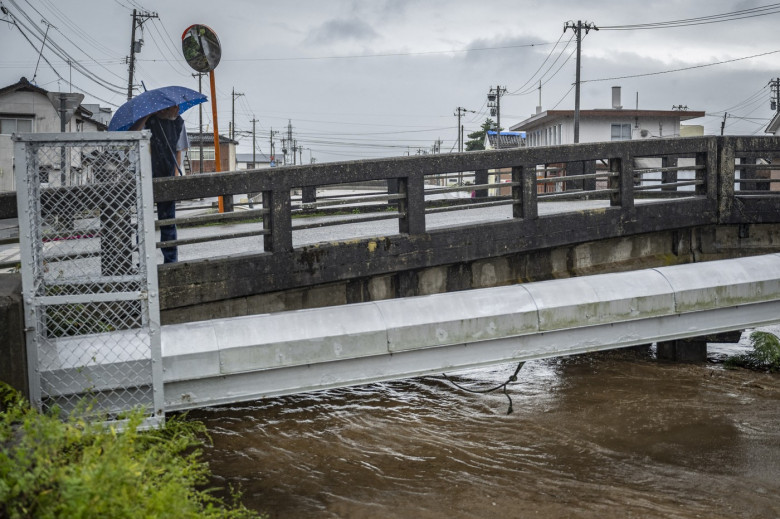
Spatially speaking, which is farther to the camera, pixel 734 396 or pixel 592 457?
pixel 734 396

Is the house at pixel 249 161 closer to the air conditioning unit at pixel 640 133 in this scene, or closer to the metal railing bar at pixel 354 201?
the air conditioning unit at pixel 640 133

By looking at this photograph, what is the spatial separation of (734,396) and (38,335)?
7878 mm

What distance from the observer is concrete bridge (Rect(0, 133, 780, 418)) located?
632 centimetres

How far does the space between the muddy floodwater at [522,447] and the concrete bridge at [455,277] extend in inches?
41.9

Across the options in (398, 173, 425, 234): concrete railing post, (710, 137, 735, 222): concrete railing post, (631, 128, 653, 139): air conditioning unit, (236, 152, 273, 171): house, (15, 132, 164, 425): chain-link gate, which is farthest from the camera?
(236, 152, 273, 171): house

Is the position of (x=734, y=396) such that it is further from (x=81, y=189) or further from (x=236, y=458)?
(x=81, y=189)

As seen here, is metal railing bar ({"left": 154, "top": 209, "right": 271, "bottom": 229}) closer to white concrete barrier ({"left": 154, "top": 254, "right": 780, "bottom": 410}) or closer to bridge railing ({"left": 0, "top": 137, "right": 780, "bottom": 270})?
bridge railing ({"left": 0, "top": 137, "right": 780, "bottom": 270})

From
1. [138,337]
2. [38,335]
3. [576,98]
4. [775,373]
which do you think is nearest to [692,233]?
[775,373]

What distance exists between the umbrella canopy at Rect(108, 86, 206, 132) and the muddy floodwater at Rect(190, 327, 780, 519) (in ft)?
10.9

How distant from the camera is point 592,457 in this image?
296 inches

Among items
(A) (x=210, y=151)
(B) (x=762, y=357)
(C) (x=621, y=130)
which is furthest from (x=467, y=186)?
(A) (x=210, y=151)

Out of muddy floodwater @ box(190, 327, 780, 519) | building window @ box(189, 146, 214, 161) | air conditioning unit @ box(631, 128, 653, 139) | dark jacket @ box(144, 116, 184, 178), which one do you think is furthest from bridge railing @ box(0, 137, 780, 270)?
building window @ box(189, 146, 214, 161)

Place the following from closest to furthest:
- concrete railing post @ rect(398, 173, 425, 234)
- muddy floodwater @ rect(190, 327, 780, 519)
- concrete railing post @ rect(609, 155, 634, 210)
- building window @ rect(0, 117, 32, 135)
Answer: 1. muddy floodwater @ rect(190, 327, 780, 519)
2. concrete railing post @ rect(398, 173, 425, 234)
3. concrete railing post @ rect(609, 155, 634, 210)
4. building window @ rect(0, 117, 32, 135)

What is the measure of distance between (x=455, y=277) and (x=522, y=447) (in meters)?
2.19
